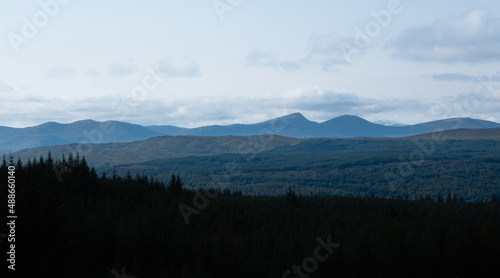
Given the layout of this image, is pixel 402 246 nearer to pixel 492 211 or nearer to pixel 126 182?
pixel 126 182

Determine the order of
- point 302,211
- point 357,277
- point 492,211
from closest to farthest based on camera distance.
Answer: point 357,277
point 302,211
point 492,211

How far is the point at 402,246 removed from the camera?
84688 mm

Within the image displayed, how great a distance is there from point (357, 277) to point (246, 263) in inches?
729

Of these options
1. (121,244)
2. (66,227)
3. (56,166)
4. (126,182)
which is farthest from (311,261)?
(126,182)

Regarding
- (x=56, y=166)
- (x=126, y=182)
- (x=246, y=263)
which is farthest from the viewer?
(x=126, y=182)

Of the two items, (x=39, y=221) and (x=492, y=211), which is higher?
(x=39, y=221)
